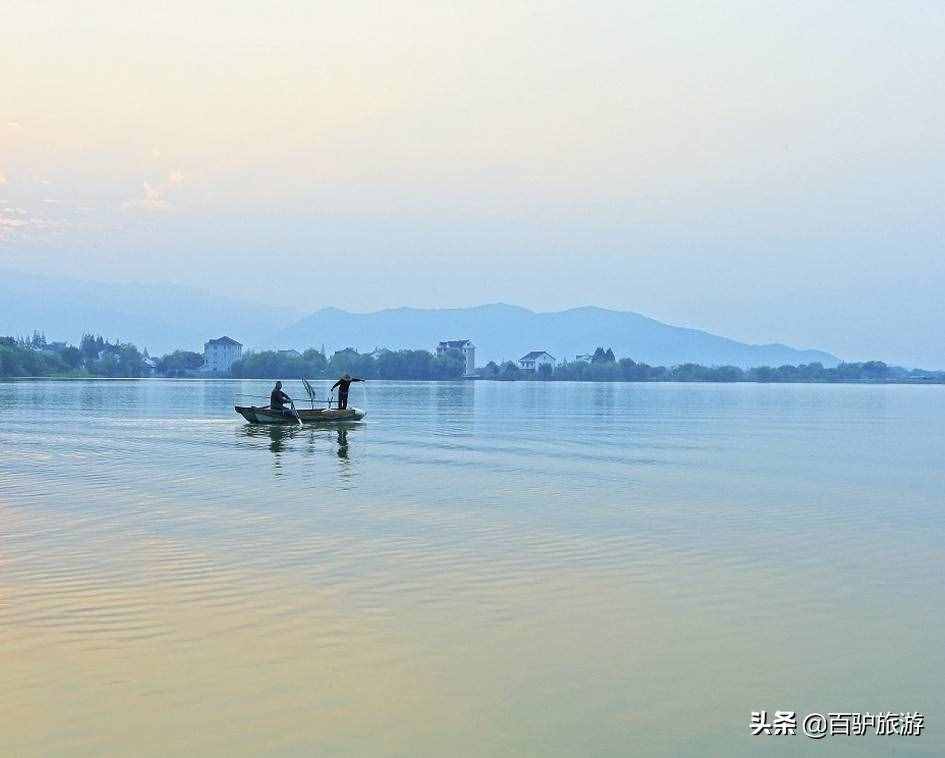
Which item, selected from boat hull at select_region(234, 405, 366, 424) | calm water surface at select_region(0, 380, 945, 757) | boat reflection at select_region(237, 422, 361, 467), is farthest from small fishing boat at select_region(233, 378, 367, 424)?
calm water surface at select_region(0, 380, 945, 757)

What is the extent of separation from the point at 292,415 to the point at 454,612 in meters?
36.4

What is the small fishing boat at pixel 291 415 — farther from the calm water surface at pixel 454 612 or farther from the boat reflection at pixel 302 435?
the calm water surface at pixel 454 612

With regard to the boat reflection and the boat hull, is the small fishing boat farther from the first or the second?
the boat reflection

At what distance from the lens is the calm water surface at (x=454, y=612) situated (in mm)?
9344

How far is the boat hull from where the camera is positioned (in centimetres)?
4866

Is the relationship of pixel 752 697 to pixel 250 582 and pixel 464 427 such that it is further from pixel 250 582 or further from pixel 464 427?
pixel 464 427

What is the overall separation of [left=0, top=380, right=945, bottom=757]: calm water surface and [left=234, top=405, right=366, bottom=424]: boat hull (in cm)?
1835

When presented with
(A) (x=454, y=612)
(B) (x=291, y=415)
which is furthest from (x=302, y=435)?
(A) (x=454, y=612)

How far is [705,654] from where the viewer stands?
11656mm

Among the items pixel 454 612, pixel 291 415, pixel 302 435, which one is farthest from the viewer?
pixel 291 415

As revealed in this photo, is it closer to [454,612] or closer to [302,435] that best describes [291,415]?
[302,435]

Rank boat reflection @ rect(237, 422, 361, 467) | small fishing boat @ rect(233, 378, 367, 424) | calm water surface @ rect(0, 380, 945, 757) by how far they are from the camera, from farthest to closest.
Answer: small fishing boat @ rect(233, 378, 367, 424) < boat reflection @ rect(237, 422, 361, 467) < calm water surface @ rect(0, 380, 945, 757)

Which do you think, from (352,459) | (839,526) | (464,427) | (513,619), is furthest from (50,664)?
(464,427)

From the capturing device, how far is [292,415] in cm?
4869
